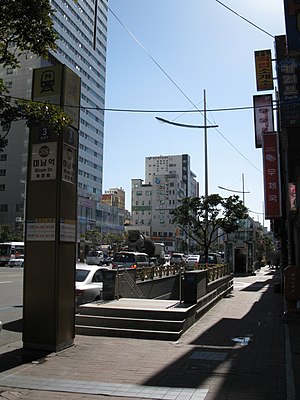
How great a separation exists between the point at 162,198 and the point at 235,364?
5293 inches

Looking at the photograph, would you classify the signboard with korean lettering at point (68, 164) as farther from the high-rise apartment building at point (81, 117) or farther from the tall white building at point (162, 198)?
the tall white building at point (162, 198)

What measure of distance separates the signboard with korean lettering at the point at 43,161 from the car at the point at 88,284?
15.8 ft

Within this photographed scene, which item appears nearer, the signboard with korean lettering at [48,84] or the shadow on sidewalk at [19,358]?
the shadow on sidewalk at [19,358]

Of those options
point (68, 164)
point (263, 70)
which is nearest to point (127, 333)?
point (68, 164)

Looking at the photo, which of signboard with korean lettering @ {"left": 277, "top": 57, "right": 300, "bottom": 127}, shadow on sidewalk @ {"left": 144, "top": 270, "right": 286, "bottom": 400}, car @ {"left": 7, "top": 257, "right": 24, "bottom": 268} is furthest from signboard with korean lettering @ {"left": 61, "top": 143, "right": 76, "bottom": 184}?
car @ {"left": 7, "top": 257, "right": 24, "bottom": 268}

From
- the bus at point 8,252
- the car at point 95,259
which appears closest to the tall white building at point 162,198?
the car at point 95,259

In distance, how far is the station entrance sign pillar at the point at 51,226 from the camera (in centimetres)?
809

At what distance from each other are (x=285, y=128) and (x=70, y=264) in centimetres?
713

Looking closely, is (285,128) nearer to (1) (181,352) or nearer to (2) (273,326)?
(2) (273,326)

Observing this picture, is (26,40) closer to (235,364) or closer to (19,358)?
(19,358)

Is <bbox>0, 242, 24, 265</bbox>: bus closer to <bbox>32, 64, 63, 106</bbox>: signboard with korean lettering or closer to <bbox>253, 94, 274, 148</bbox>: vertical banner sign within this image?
<bbox>253, 94, 274, 148</bbox>: vertical banner sign

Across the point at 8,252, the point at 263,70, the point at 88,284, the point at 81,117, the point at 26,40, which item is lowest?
the point at 88,284

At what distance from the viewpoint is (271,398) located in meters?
5.54

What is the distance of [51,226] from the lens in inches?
324
